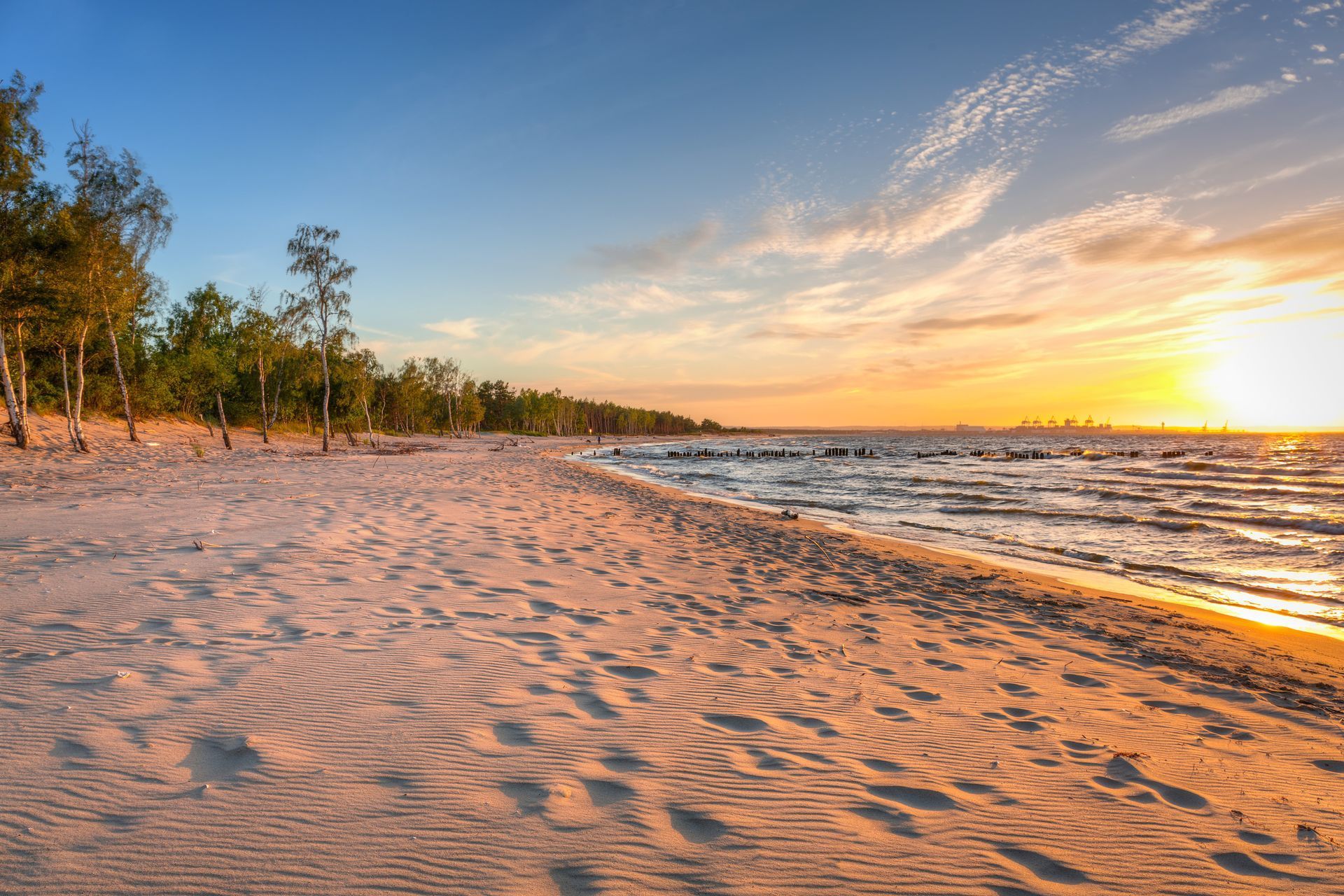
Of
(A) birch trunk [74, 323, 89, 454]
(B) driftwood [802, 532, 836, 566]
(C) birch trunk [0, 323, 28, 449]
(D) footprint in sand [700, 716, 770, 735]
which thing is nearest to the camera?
(D) footprint in sand [700, 716, 770, 735]

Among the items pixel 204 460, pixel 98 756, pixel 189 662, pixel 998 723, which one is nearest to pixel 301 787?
pixel 98 756

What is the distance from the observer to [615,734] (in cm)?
383

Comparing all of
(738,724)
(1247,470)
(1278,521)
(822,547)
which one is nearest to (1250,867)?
(738,724)

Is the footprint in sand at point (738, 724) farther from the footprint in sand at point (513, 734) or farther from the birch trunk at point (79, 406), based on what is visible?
the birch trunk at point (79, 406)

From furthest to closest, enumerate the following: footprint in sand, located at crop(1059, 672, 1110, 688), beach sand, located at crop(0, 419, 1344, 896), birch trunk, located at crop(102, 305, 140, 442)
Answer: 1. birch trunk, located at crop(102, 305, 140, 442)
2. footprint in sand, located at crop(1059, 672, 1110, 688)
3. beach sand, located at crop(0, 419, 1344, 896)

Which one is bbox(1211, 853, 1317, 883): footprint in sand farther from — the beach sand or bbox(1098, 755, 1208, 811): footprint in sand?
bbox(1098, 755, 1208, 811): footprint in sand

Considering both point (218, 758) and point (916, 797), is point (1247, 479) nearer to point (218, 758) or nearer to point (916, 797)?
point (916, 797)

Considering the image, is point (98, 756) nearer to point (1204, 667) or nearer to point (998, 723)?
point (998, 723)

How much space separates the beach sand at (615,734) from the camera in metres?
2.66

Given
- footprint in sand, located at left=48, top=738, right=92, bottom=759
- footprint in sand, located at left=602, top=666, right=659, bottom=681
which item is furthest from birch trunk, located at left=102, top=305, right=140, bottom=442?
footprint in sand, located at left=602, top=666, right=659, bottom=681

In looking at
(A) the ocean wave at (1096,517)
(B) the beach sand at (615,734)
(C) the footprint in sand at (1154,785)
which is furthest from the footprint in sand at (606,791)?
(A) the ocean wave at (1096,517)

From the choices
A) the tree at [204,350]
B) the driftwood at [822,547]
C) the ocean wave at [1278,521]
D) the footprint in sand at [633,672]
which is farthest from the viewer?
the tree at [204,350]

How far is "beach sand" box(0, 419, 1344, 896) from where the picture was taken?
2.66m

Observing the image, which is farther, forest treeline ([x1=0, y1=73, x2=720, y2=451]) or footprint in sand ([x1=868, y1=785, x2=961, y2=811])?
forest treeline ([x1=0, y1=73, x2=720, y2=451])
